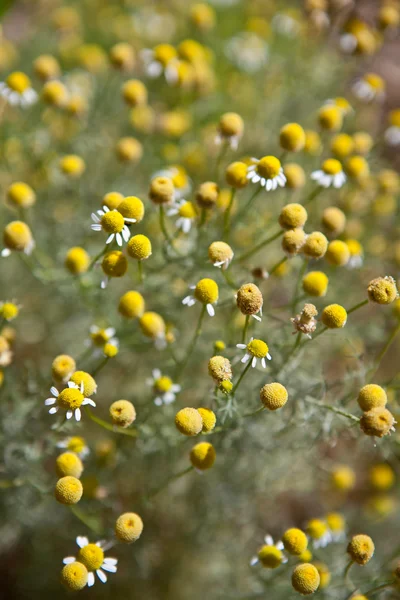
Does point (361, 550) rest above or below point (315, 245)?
below

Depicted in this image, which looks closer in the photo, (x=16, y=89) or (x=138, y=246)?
(x=138, y=246)

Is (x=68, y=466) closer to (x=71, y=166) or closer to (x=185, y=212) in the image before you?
(x=185, y=212)

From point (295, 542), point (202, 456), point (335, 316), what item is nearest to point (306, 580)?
point (295, 542)

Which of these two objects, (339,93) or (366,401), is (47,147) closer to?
(339,93)

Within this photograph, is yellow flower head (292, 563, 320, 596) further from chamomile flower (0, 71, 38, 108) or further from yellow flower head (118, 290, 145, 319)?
chamomile flower (0, 71, 38, 108)

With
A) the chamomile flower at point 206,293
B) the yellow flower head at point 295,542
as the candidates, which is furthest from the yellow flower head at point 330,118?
the yellow flower head at point 295,542

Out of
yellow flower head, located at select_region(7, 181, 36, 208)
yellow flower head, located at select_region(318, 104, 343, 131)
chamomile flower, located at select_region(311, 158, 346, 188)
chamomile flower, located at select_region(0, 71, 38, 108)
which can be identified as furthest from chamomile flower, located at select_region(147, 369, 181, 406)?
chamomile flower, located at select_region(0, 71, 38, 108)

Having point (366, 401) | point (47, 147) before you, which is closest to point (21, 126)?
point (47, 147)
